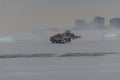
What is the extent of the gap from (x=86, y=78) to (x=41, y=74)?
18.6 inches

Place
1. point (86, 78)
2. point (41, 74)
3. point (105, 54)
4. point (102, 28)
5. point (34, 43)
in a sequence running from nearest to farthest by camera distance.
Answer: point (86, 78) → point (41, 74) → point (102, 28) → point (105, 54) → point (34, 43)

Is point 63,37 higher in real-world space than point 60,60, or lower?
higher

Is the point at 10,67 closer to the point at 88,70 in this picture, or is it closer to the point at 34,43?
the point at 88,70

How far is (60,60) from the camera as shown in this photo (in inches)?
140

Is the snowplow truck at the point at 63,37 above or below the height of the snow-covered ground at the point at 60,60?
above

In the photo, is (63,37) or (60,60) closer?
(60,60)

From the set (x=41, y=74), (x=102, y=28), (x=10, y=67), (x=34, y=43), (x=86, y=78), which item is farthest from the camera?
(x=34, y=43)

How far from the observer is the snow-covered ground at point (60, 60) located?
2.69m

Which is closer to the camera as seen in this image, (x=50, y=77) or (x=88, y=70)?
(x=50, y=77)

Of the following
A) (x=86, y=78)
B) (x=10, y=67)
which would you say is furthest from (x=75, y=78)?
(x=10, y=67)

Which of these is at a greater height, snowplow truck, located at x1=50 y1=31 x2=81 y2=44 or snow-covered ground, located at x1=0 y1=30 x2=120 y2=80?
snowplow truck, located at x1=50 y1=31 x2=81 y2=44

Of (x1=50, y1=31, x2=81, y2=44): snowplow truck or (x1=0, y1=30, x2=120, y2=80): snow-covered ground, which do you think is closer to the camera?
(x1=0, y1=30, x2=120, y2=80): snow-covered ground

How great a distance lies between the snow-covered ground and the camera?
2.69 meters

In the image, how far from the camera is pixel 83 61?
3.48m
